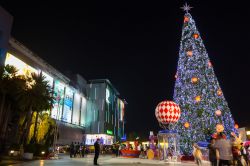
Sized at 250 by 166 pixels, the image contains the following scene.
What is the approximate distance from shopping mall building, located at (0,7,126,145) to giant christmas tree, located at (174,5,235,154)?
18890mm

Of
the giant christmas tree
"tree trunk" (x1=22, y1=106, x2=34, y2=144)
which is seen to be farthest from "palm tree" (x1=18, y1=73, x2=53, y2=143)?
the giant christmas tree

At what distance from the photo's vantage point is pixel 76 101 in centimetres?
5862

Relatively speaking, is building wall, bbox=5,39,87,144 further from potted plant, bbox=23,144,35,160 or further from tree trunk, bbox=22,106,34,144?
potted plant, bbox=23,144,35,160

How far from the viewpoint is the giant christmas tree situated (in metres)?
23.8

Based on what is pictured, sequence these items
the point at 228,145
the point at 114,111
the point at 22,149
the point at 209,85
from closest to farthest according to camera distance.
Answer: the point at 228,145 → the point at 22,149 → the point at 209,85 → the point at 114,111

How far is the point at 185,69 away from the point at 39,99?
16.7 m

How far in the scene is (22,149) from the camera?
74.3ft

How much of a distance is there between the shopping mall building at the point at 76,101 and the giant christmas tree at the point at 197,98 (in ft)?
62.0

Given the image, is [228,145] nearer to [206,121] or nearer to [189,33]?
[206,121]

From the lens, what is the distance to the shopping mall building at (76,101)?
35.1 meters

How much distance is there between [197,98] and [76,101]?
39.8m

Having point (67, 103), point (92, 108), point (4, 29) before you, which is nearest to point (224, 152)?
point (4, 29)

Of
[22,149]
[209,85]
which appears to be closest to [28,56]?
[22,149]

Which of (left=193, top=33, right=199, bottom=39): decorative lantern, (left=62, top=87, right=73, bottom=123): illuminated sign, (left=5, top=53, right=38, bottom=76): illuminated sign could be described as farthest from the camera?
(left=62, top=87, right=73, bottom=123): illuminated sign
